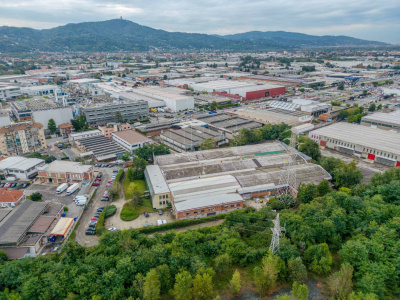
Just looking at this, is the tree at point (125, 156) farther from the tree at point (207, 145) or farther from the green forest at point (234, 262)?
the green forest at point (234, 262)

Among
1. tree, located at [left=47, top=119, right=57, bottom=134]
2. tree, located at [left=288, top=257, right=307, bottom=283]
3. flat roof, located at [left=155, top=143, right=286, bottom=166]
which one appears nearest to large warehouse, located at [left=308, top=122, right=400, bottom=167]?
flat roof, located at [left=155, top=143, right=286, bottom=166]

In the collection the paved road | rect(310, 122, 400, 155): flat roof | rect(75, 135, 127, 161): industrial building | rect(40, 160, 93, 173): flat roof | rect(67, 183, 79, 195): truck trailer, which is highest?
rect(310, 122, 400, 155): flat roof

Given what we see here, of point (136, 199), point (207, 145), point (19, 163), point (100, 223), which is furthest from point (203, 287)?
point (19, 163)

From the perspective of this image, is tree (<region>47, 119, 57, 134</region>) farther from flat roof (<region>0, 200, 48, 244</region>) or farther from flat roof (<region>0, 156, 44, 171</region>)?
flat roof (<region>0, 200, 48, 244</region>)

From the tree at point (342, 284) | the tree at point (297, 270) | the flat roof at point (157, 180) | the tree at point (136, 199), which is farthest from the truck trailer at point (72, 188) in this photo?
the tree at point (342, 284)

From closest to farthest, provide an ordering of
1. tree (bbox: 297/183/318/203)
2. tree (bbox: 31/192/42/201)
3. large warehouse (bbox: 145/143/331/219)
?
large warehouse (bbox: 145/143/331/219), tree (bbox: 297/183/318/203), tree (bbox: 31/192/42/201)

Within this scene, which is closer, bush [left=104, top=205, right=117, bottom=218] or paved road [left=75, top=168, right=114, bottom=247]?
paved road [left=75, top=168, right=114, bottom=247]

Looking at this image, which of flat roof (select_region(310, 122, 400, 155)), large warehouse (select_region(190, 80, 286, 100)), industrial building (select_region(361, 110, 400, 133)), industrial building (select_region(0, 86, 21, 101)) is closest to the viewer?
flat roof (select_region(310, 122, 400, 155))
